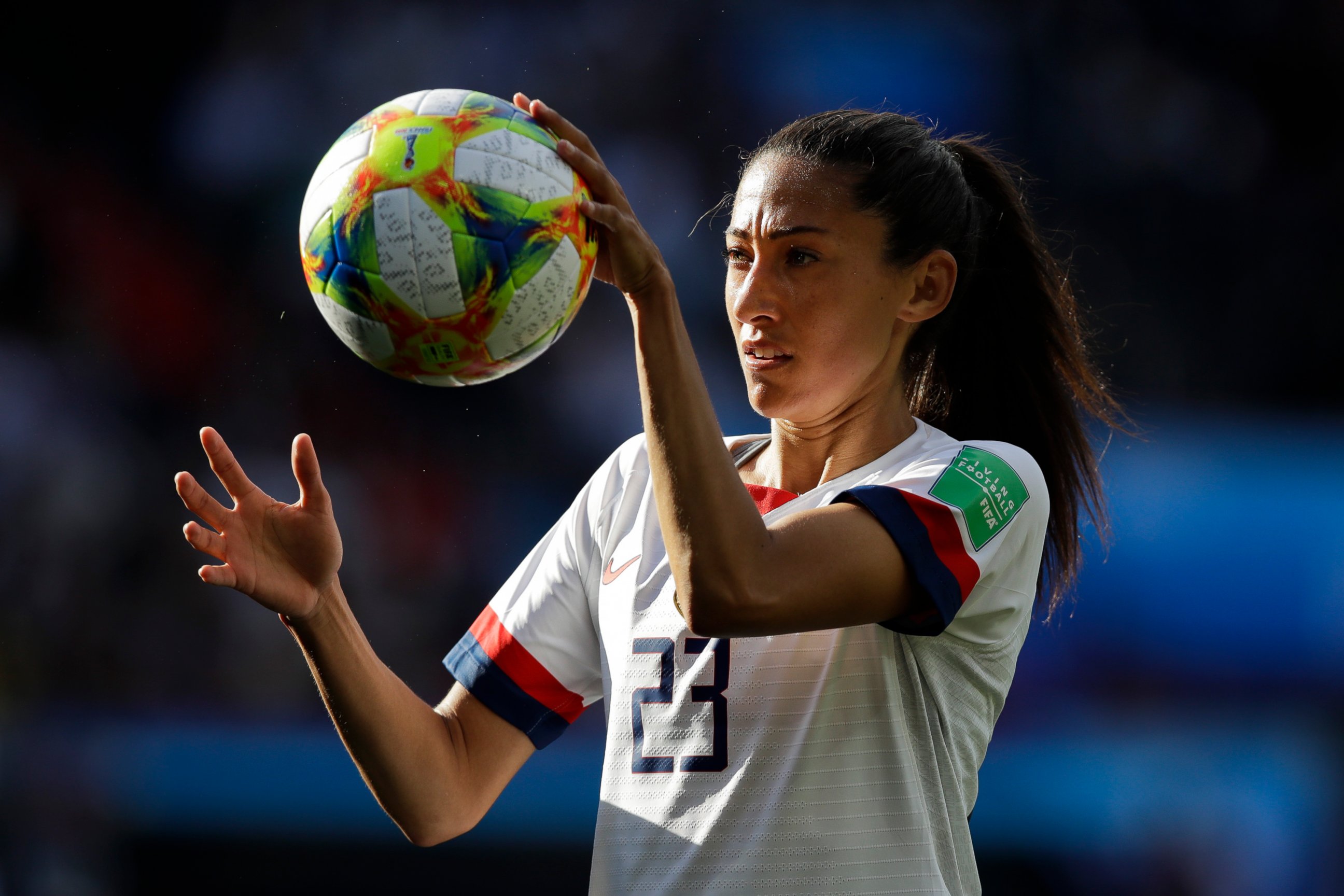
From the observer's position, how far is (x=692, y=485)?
1.70 meters

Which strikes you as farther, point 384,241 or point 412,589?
point 412,589

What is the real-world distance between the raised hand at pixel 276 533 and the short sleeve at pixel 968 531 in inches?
35.3

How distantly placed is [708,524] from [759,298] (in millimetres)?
595

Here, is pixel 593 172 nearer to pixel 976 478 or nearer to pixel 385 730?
pixel 976 478

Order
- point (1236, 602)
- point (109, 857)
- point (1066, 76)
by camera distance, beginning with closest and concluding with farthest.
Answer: point (109, 857) < point (1236, 602) < point (1066, 76)

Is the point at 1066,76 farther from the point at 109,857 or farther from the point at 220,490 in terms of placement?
the point at 109,857

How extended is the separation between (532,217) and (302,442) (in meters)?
0.60

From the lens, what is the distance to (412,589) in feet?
17.6

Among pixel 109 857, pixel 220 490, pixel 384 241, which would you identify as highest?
pixel 384 241

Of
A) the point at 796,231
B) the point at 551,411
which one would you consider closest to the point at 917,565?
the point at 796,231

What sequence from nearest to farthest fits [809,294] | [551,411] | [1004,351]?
[809,294] < [1004,351] < [551,411]

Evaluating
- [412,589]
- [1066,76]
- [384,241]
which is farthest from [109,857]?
[1066,76]

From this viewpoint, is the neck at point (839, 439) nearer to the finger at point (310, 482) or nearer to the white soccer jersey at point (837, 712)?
the white soccer jersey at point (837, 712)

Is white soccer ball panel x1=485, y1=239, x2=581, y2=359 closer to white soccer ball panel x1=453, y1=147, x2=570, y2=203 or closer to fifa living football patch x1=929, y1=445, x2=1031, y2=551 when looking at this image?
white soccer ball panel x1=453, y1=147, x2=570, y2=203
